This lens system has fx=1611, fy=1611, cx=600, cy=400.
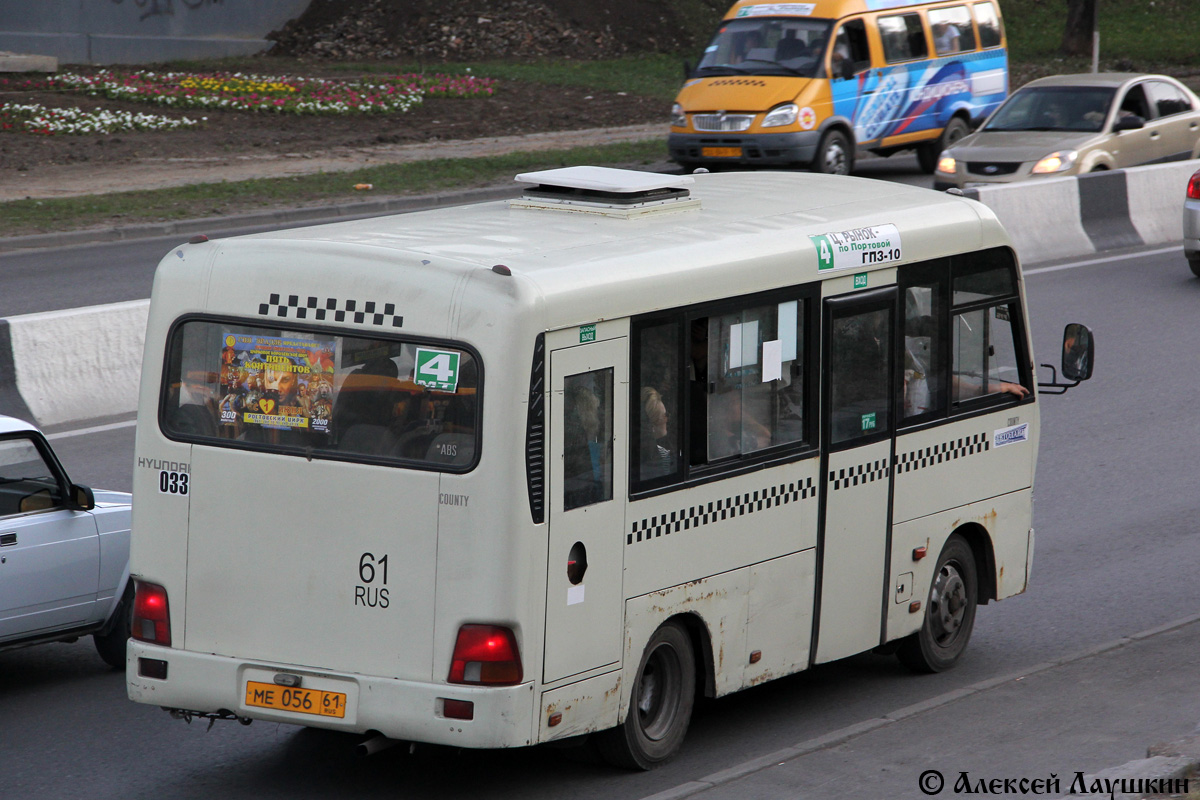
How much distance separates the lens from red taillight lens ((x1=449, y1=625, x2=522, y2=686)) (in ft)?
18.6

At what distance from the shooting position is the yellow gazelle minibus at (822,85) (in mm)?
23234

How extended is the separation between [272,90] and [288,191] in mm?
10545

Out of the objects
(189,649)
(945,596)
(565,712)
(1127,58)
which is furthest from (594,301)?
(1127,58)

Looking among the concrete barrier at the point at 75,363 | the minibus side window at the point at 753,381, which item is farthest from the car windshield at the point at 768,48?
the minibus side window at the point at 753,381

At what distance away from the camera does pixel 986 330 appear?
7.98 meters

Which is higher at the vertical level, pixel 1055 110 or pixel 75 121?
pixel 1055 110

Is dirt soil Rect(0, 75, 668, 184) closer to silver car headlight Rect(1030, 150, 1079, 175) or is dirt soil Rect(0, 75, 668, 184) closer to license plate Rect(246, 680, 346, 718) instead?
silver car headlight Rect(1030, 150, 1079, 175)

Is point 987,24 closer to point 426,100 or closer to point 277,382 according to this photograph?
point 426,100

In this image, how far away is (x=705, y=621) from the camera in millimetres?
6508

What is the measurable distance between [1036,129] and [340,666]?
17.9 m

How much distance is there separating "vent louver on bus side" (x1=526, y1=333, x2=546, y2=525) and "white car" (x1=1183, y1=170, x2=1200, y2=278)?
536 inches

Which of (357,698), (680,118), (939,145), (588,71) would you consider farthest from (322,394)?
(588,71)

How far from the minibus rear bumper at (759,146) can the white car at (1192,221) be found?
6.59 meters

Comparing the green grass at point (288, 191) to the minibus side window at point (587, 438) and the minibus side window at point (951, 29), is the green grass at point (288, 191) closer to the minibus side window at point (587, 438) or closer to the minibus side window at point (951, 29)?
the minibus side window at point (951, 29)
